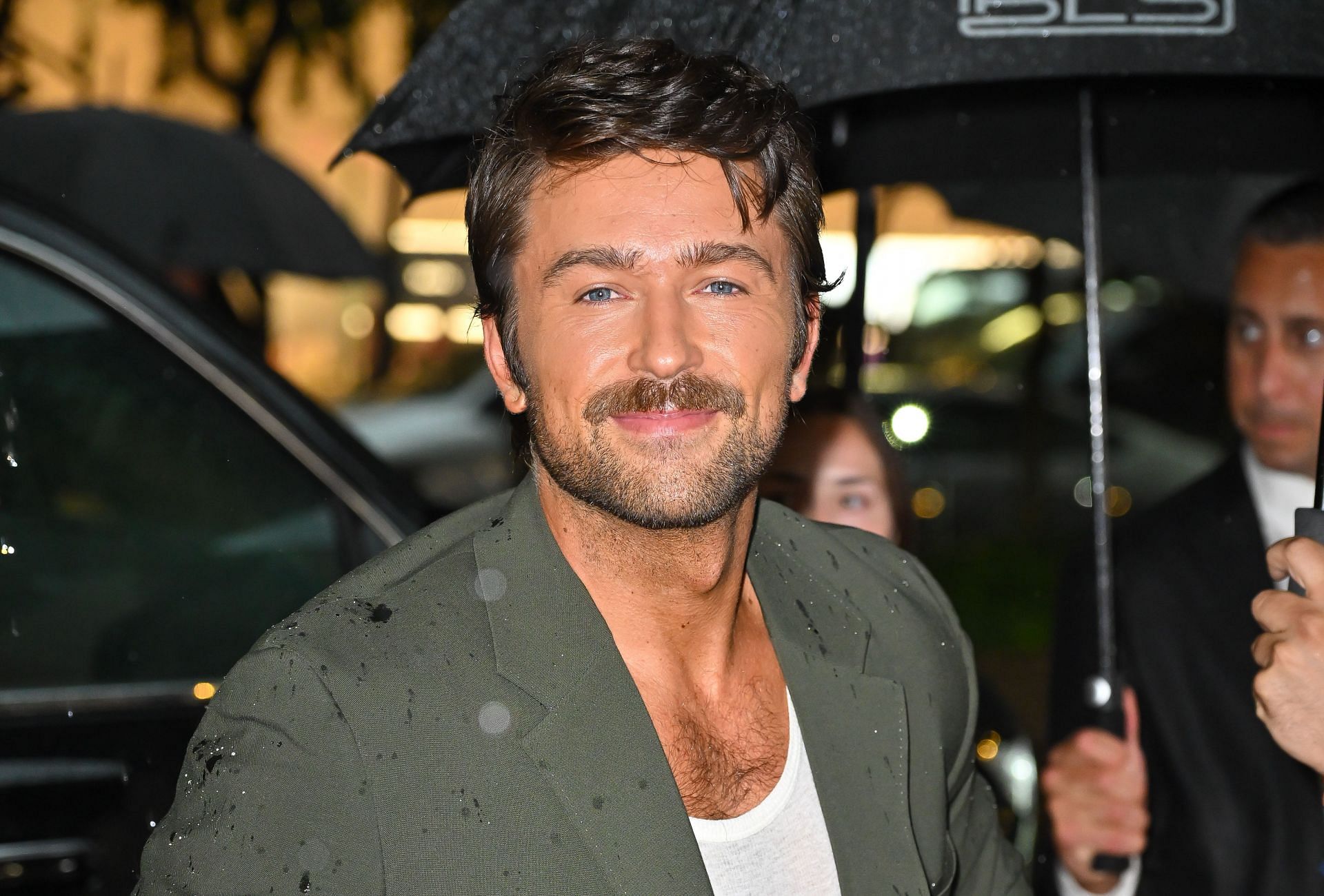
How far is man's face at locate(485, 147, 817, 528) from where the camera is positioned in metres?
1.89

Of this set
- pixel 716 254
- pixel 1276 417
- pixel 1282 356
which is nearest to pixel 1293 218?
pixel 1282 356

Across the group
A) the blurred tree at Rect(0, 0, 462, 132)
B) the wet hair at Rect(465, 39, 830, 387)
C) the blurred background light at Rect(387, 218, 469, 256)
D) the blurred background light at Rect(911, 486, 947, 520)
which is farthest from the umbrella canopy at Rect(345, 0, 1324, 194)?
the blurred background light at Rect(387, 218, 469, 256)

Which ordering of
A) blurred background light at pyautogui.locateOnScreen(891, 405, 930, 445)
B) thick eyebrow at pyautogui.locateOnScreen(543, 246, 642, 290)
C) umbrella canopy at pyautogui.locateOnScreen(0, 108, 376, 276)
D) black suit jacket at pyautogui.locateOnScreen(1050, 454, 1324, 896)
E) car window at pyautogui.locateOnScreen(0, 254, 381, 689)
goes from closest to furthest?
thick eyebrow at pyautogui.locateOnScreen(543, 246, 642, 290), car window at pyautogui.locateOnScreen(0, 254, 381, 689), black suit jacket at pyautogui.locateOnScreen(1050, 454, 1324, 896), blurred background light at pyautogui.locateOnScreen(891, 405, 930, 445), umbrella canopy at pyautogui.locateOnScreen(0, 108, 376, 276)

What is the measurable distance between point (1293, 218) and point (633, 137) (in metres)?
1.99

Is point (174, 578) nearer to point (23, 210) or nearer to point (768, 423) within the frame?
point (23, 210)

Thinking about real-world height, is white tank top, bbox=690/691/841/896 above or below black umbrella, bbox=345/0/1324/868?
below

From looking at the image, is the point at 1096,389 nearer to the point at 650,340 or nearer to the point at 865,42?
the point at 865,42

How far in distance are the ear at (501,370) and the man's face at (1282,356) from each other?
6.07 ft

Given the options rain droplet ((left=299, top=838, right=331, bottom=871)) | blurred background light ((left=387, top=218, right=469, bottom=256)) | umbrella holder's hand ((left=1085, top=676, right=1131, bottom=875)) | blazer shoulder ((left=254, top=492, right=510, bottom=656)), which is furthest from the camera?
blurred background light ((left=387, top=218, right=469, bottom=256))

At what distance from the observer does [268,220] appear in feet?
21.4

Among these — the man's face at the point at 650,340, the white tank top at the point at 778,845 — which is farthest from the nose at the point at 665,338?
the white tank top at the point at 778,845

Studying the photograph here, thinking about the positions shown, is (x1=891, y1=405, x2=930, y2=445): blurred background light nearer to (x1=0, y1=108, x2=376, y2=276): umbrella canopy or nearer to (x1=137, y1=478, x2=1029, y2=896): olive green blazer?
(x1=137, y1=478, x2=1029, y2=896): olive green blazer

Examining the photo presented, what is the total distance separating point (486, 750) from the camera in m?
1.69

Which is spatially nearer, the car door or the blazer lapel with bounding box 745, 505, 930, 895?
the blazer lapel with bounding box 745, 505, 930, 895
